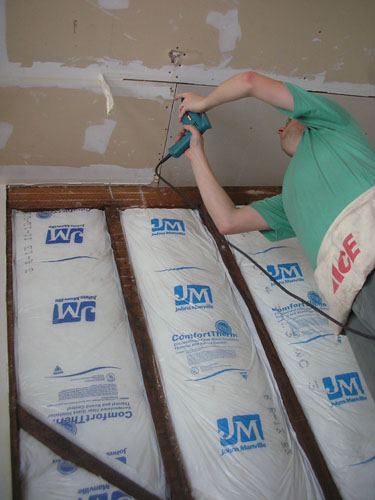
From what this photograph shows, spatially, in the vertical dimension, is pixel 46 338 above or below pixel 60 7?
below

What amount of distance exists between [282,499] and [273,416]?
0.78 feet

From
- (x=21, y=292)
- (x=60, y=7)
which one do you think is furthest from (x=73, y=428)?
(x=60, y=7)

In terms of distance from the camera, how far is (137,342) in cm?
146

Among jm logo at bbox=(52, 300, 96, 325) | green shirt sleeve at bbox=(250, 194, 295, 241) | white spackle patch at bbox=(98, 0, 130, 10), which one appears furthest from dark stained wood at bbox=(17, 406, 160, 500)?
white spackle patch at bbox=(98, 0, 130, 10)

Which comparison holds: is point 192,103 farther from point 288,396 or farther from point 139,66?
point 288,396

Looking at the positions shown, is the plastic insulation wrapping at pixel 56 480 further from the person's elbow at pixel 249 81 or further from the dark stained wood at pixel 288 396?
the person's elbow at pixel 249 81

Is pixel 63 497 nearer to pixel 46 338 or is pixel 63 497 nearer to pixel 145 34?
pixel 46 338

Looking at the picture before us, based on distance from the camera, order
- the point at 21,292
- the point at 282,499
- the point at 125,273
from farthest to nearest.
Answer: the point at 125,273 → the point at 21,292 → the point at 282,499

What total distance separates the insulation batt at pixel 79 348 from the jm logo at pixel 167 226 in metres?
0.20

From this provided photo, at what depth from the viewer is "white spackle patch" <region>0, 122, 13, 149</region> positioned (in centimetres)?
157

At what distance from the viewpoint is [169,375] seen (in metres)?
1.38

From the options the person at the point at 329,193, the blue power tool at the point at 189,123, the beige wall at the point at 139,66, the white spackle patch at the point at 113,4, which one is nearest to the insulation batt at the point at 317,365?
the person at the point at 329,193

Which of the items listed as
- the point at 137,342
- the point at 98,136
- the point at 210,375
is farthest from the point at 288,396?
the point at 98,136

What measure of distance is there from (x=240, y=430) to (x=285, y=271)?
26.5 inches
